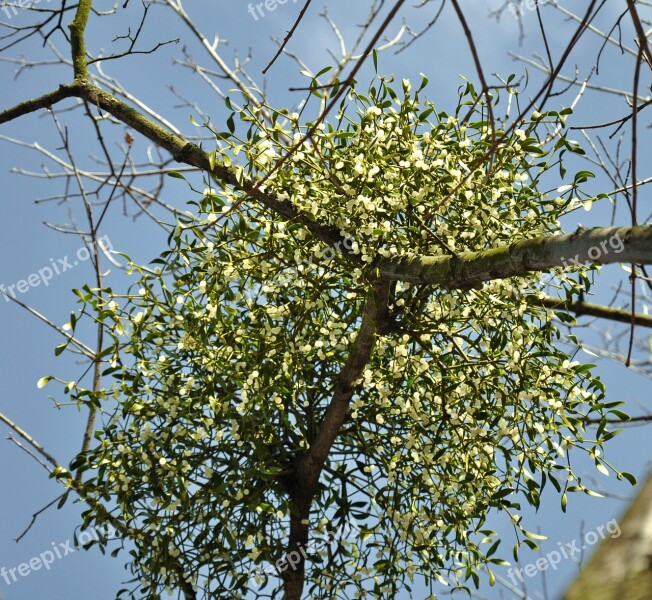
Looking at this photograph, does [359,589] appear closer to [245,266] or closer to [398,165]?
[245,266]

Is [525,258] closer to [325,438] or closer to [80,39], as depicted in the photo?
[325,438]

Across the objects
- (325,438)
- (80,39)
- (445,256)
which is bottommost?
(325,438)

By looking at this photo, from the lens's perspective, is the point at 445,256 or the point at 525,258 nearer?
the point at 525,258

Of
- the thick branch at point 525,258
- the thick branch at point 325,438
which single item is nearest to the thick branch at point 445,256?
the thick branch at point 525,258

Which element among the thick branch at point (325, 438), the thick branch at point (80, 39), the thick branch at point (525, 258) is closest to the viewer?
the thick branch at point (525, 258)

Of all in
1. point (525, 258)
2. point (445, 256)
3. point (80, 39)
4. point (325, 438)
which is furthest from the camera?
point (80, 39)

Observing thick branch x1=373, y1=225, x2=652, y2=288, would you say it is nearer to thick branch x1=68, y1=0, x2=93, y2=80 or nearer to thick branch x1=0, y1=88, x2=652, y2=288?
thick branch x1=0, y1=88, x2=652, y2=288

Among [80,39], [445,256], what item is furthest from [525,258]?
[80,39]

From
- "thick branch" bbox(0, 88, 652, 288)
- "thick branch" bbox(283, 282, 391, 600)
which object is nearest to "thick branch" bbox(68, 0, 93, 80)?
"thick branch" bbox(0, 88, 652, 288)

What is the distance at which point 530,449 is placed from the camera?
7.16ft

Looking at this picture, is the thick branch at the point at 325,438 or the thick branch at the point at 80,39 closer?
the thick branch at the point at 325,438

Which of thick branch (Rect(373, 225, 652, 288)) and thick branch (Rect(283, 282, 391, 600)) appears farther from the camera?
A: thick branch (Rect(283, 282, 391, 600))

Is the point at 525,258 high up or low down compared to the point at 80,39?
down

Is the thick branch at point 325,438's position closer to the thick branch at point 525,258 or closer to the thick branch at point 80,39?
the thick branch at point 525,258
